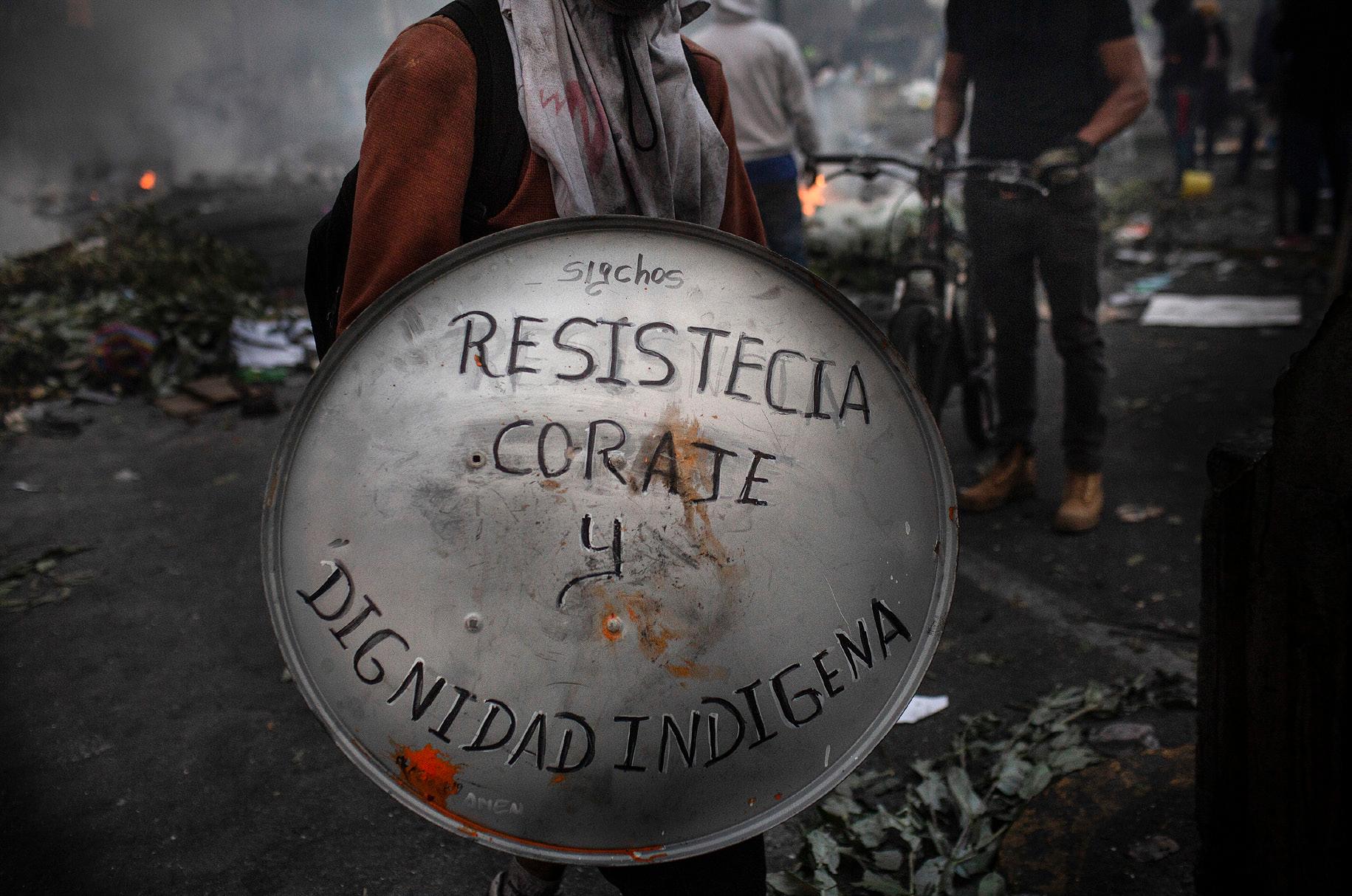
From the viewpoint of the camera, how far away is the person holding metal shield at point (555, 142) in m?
1.53

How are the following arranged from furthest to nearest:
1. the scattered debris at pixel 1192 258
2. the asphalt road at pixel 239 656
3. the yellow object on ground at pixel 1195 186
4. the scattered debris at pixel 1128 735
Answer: the yellow object on ground at pixel 1195 186, the scattered debris at pixel 1192 258, the scattered debris at pixel 1128 735, the asphalt road at pixel 239 656

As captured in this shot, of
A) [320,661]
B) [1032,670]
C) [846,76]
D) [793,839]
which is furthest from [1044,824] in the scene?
[846,76]

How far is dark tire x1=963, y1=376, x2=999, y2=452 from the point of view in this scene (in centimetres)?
458

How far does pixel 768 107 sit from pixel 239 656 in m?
3.65

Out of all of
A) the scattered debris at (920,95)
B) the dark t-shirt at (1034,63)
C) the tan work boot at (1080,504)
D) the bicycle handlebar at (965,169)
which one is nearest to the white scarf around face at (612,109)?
the bicycle handlebar at (965,169)

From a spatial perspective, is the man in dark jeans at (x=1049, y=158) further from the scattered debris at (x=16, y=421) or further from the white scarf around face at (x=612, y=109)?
the scattered debris at (x=16, y=421)

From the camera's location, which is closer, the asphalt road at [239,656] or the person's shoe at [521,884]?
the person's shoe at [521,884]

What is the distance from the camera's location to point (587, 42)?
165 cm

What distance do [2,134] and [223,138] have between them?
3311mm

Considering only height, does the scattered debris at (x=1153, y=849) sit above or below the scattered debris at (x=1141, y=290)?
above

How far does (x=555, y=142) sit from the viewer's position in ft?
5.20

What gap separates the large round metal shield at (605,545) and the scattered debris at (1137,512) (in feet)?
10.2

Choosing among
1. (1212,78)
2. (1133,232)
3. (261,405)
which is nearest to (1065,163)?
(261,405)

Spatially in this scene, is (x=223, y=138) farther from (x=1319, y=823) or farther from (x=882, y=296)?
(x=1319, y=823)
